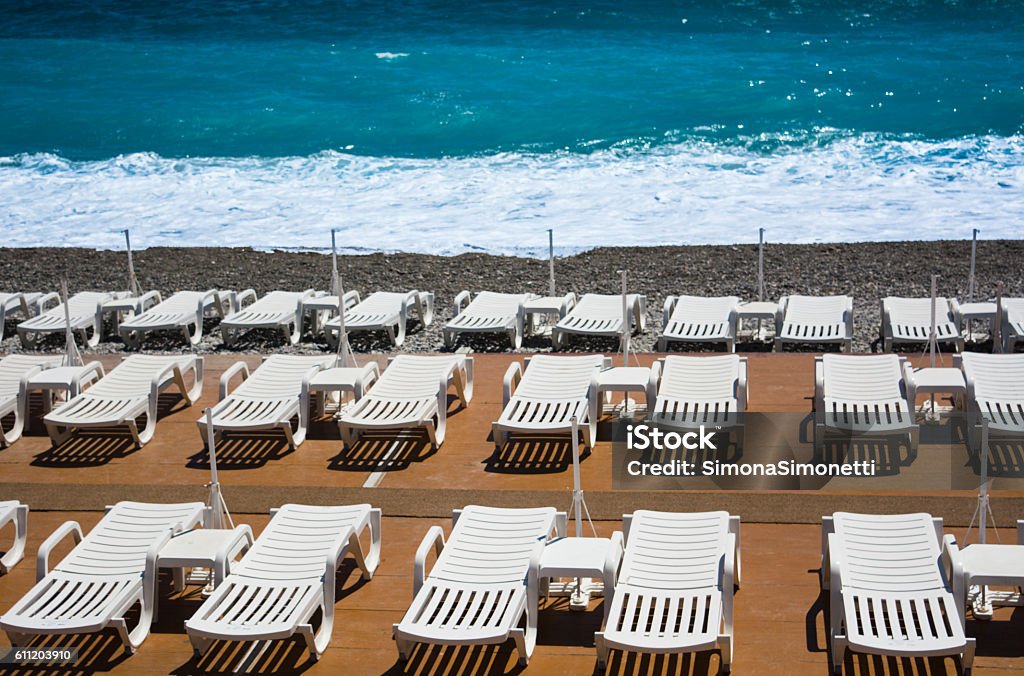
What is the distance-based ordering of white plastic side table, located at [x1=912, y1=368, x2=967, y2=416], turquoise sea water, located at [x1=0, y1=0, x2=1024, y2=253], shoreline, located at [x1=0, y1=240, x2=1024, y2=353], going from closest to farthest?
white plastic side table, located at [x1=912, y1=368, x2=967, y2=416] < shoreline, located at [x1=0, y1=240, x2=1024, y2=353] < turquoise sea water, located at [x1=0, y1=0, x2=1024, y2=253]

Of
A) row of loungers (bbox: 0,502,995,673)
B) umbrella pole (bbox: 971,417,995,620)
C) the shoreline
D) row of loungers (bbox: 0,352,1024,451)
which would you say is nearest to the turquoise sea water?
the shoreline

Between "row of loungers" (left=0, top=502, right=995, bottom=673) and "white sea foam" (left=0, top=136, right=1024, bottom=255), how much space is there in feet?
36.2

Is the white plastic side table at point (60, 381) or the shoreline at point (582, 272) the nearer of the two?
the white plastic side table at point (60, 381)

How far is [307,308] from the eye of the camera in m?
12.0

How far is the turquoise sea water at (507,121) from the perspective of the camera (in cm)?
2047

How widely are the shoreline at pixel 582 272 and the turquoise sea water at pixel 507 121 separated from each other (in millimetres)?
2955

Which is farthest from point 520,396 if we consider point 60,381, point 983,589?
point 983,589

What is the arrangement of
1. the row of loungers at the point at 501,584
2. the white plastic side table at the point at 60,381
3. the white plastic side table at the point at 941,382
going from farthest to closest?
the white plastic side table at the point at 60,381 < the white plastic side table at the point at 941,382 < the row of loungers at the point at 501,584

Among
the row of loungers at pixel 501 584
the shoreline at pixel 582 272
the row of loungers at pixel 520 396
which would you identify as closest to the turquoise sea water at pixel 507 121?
the shoreline at pixel 582 272

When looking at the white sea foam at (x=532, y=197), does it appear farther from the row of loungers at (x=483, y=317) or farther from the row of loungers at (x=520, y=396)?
the row of loungers at (x=520, y=396)

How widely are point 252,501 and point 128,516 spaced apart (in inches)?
39.5

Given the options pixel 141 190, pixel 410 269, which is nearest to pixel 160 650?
pixel 410 269

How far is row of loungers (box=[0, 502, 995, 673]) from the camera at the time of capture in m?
5.67

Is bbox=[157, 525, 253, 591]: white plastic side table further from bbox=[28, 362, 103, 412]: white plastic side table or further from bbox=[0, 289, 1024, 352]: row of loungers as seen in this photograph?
bbox=[0, 289, 1024, 352]: row of loungers
